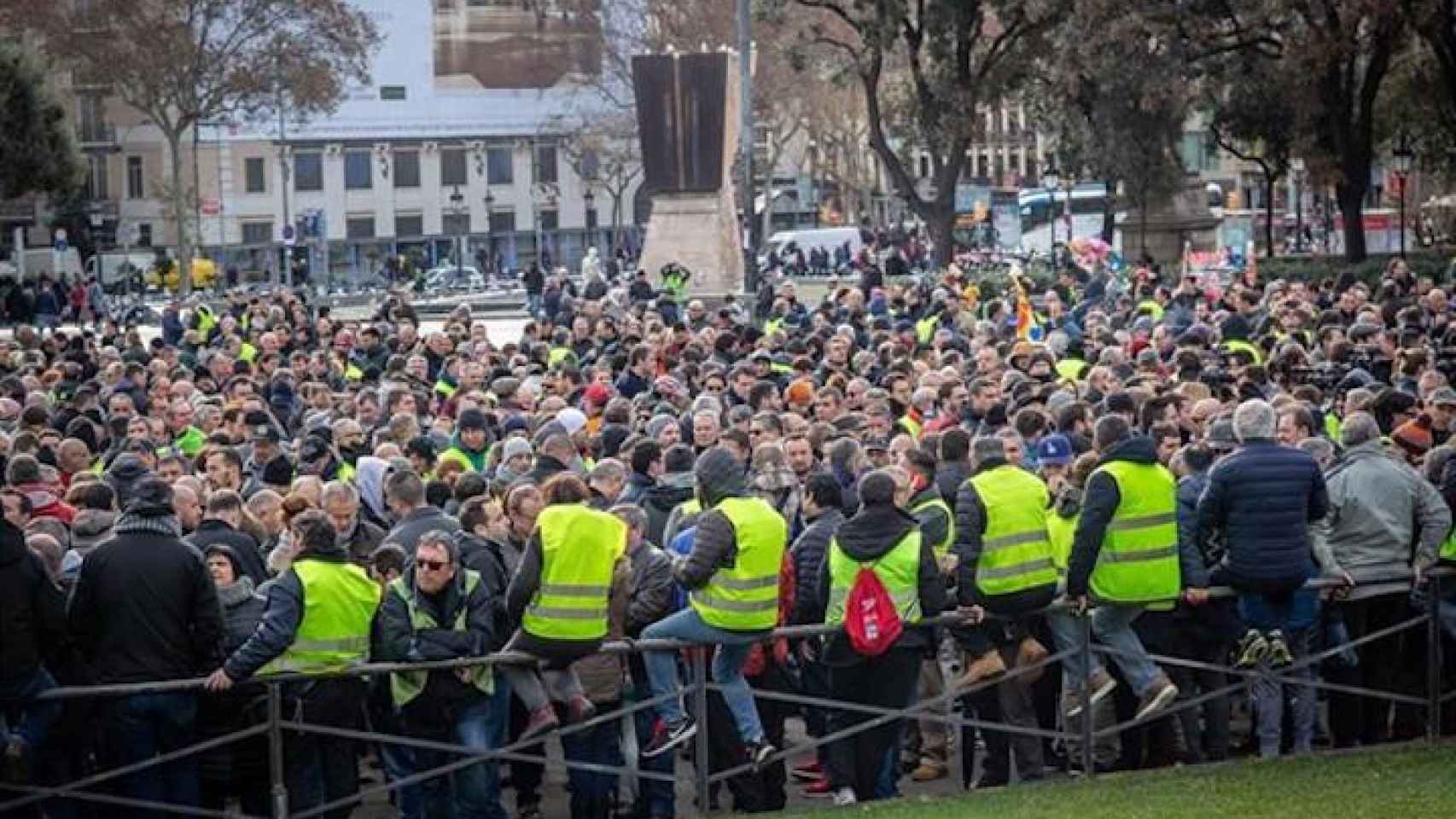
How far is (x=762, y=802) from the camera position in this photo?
1300 cm

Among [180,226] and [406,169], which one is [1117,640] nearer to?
[180,226]

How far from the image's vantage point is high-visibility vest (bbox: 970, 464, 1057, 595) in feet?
41.9

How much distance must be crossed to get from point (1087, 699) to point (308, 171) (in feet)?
296

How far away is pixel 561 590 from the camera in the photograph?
1206 centimetres

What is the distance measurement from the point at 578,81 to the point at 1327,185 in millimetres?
50962

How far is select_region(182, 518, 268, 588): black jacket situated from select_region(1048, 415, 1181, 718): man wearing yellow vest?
4.07 m

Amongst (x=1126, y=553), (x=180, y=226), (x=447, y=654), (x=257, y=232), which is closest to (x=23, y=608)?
(x=447, y=654)

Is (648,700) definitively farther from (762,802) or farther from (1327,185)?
(1327,185)

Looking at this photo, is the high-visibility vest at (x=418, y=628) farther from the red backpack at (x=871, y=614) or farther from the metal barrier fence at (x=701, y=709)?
the red backpack at (x=871, y=614)

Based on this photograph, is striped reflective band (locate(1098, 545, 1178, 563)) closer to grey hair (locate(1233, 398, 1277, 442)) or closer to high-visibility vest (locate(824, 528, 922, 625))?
grey hair (locate(1233, 398, 1277, 442))

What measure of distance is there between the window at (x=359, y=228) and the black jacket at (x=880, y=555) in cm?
9018

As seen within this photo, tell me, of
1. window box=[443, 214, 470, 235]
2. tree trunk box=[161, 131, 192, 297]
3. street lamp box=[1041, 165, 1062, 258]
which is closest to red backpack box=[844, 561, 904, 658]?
street lamp box=[1041, 165, 1062, 258]

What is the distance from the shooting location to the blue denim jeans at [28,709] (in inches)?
446

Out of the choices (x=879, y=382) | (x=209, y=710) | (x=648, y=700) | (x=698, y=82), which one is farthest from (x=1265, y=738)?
(x=698, y=82)
